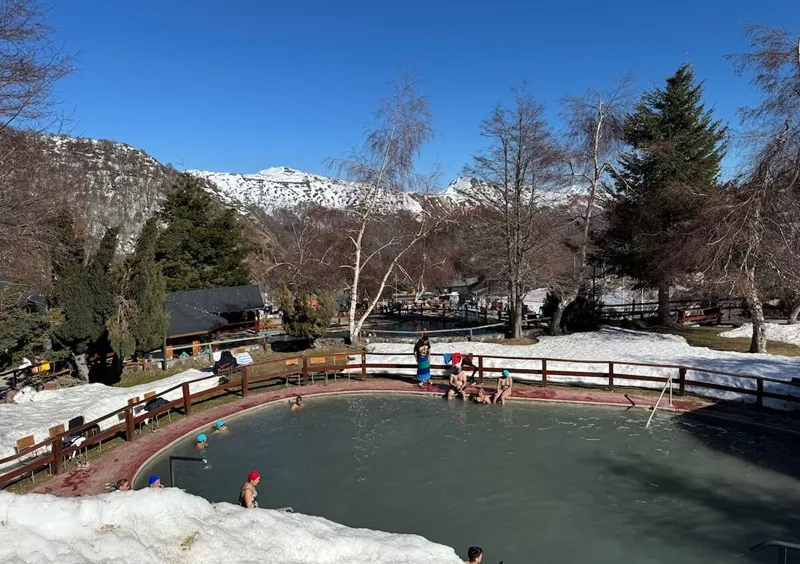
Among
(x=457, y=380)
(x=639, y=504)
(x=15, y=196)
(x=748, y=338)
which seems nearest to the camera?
(x=639, y=504)

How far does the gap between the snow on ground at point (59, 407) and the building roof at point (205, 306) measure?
7.08 meters

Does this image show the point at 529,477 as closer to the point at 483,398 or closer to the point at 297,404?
the point at 483,398

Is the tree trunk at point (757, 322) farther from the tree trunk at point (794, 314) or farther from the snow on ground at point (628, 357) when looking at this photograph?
the tree trunk at point (794, 314)

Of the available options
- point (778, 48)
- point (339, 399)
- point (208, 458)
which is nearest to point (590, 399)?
point (339, 399)

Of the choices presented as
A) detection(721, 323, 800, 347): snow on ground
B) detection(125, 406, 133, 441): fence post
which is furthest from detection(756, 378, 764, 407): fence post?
detection(125, 406, 133, 441): fence post

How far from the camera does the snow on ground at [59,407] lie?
1266 centimetres

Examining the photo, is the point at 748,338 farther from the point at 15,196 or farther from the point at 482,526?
the point at 15,196

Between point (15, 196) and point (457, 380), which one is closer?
point (15, 196)

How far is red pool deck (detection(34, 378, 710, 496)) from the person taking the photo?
10859 mm

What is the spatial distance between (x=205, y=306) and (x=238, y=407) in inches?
580

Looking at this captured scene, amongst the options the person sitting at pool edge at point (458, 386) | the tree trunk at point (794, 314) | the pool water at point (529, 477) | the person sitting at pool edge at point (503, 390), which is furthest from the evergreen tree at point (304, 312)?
the tree trunk at point (794, 314)

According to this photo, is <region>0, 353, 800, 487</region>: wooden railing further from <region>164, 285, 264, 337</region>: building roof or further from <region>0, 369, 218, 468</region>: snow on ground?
<region>164, 285, 264, 337</region>: building roof

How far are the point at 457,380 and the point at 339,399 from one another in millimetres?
3993

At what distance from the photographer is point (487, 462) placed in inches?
449
